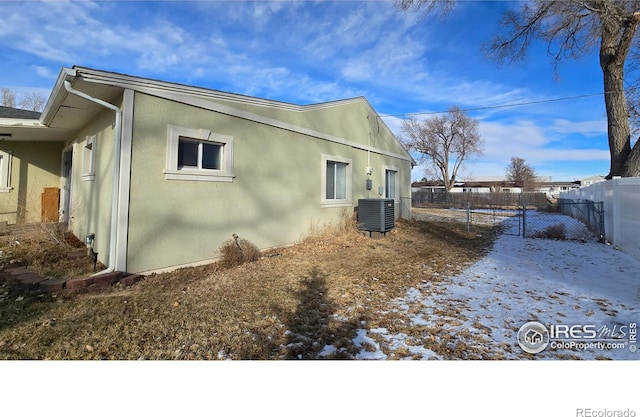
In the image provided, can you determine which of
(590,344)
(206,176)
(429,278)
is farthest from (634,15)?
(206,176)

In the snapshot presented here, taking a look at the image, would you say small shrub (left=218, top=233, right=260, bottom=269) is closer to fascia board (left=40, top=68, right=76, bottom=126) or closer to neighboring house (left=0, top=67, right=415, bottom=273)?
neighboring house (left=0, top=67, right=415, bottom=273)

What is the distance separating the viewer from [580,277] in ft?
15.9

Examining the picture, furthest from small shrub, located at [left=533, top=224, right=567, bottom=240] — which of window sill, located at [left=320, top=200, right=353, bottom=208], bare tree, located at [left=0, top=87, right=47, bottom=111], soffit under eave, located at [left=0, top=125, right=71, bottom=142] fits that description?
bare tree, located at [left=0, top=87, right=47, bottom=111]

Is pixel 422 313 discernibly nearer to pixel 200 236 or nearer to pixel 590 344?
pixel 590 344

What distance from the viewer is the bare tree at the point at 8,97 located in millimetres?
21141

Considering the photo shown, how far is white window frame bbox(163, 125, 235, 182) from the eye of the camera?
4.74m

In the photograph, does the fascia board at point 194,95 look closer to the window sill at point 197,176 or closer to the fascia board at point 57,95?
the fascia board at point 57,95

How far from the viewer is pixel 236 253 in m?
5.45

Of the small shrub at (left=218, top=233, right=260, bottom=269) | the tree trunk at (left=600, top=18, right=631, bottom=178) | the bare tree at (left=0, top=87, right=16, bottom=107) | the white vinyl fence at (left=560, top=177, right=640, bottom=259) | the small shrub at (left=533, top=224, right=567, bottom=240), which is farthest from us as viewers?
the bare tree at (left=0, top=87, right=16, bottom=107)

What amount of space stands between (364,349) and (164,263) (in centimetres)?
380

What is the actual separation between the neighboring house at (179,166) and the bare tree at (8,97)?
20.7 m

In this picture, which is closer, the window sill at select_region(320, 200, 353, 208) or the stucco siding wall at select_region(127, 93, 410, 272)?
the stucco siding wall at select_region(127, 93, 410, 272)

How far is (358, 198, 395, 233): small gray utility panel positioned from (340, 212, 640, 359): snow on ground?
302 cm
